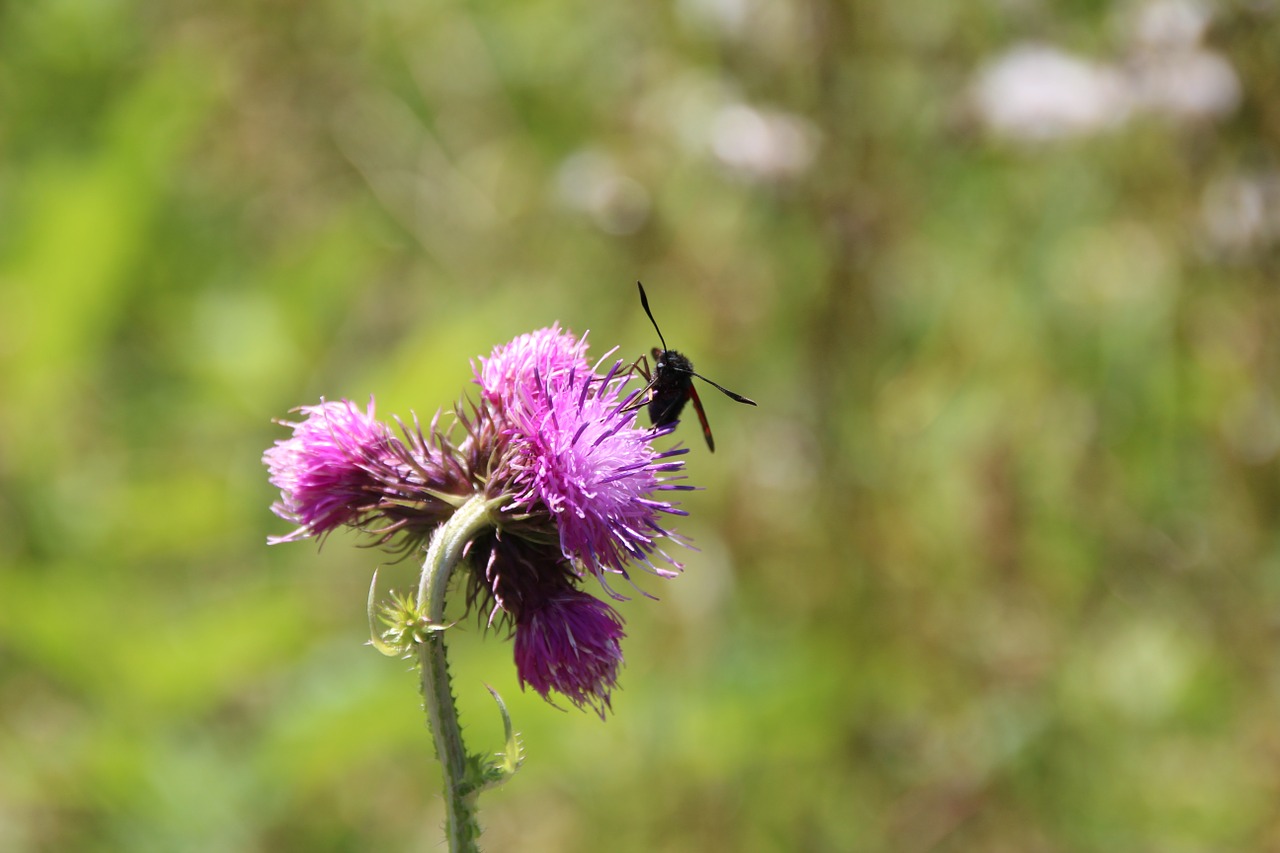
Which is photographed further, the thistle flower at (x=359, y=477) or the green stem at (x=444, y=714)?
the thistle flower at (x=359, y=477)

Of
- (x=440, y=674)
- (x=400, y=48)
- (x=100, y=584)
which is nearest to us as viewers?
(x=440, y=674)

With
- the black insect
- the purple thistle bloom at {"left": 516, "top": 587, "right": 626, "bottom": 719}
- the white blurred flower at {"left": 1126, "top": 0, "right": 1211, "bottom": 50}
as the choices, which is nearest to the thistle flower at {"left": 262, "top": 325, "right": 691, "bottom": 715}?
the purple thistle bloom at {"left": 516, "top": 587, "right": 626, "bottom": 719}

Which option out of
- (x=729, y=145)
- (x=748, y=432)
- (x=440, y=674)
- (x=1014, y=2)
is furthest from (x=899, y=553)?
(x=440, y=674)

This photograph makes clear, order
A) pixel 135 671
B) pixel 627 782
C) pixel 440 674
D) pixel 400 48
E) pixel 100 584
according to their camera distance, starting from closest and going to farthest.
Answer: pixel 440 674, pixel 135 671, pixel 100 584, pixel 627 782, pixel 400 48

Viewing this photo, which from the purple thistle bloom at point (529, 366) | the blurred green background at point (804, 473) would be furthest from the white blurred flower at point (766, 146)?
the purple thistle bloom at point (529, 366)

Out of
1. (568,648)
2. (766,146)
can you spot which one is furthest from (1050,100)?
(568,648)

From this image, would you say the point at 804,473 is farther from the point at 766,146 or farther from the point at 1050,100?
the point at 1050,100

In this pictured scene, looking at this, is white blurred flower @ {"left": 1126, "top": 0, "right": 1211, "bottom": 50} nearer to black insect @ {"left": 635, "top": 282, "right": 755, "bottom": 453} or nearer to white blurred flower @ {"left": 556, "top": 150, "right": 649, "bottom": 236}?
white blurred flower @ {"left": 556, "top": 150, "right": 649, "bottom": 236}

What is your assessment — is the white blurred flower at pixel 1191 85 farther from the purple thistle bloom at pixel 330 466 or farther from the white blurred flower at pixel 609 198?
the purple thistle bloom at pixel 330 466

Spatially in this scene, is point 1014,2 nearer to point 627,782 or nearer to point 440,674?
point 627,782
